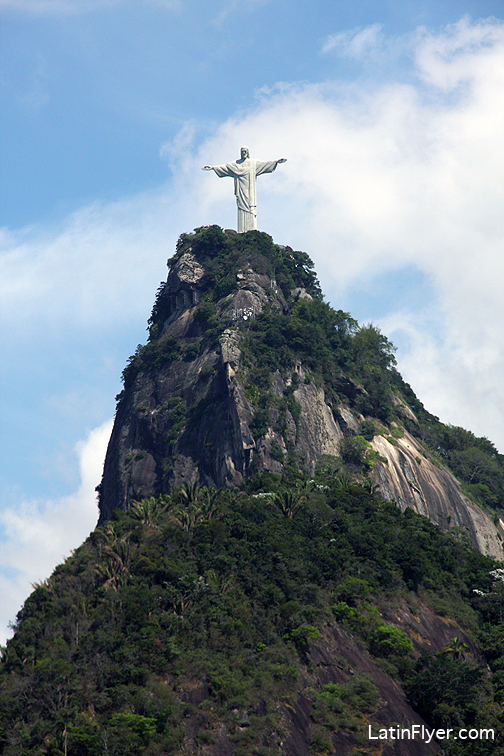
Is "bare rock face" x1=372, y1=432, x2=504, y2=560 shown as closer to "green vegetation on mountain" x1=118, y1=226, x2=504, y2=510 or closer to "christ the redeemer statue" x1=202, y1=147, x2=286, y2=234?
"green vegetation on mountain" x1=118, y1=226, x2=504, y2=510

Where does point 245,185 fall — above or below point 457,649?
above

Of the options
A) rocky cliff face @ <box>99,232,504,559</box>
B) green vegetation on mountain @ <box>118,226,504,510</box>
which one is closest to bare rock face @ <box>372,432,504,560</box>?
rocky cliff face @ <box>99,232,504,559</box>

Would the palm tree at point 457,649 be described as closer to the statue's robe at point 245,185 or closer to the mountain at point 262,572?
the mountain at point 262,572

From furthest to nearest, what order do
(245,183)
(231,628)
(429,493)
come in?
(245,183) → (429,493) → (231,628)

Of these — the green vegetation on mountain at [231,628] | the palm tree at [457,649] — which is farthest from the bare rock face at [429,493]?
the palm tree at [457,649]

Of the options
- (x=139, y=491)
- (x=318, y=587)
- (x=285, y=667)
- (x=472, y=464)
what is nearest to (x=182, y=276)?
(x=139, y=491)

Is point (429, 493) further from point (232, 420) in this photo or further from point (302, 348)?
point (232, 420)

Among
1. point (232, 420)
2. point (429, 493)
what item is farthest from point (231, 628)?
point (429, 493)

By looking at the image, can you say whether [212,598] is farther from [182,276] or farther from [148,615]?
[182,276]
